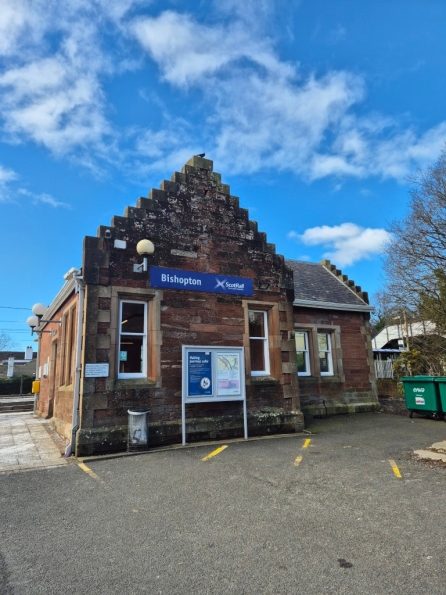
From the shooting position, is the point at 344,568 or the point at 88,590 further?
the point at 344,568

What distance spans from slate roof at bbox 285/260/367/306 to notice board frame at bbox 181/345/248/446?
6098 mm

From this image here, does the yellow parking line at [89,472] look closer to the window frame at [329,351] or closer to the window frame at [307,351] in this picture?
the window frame at [307,351]

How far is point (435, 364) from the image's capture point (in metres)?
22.7

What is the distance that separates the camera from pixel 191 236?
10617 millimetres

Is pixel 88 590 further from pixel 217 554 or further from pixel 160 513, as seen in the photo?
pixel 160 513

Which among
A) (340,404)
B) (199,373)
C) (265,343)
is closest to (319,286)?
(340,404)

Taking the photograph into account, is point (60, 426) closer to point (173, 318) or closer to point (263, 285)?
point (173, 318)

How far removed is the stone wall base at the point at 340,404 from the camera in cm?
1454

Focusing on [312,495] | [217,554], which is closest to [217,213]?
[312,495]

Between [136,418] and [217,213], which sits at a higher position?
[217,213]

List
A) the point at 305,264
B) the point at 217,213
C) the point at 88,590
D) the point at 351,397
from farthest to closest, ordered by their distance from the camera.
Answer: the point at 305,264 → the point at 351,397 → the point at 217,213 → the point at 88,590

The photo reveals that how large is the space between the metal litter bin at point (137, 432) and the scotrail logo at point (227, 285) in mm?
3885

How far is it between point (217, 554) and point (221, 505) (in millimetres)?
1412

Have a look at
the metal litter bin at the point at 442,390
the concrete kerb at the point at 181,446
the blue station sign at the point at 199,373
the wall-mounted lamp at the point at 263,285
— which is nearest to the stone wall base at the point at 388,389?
the metal litter bin at the point at 442,390
